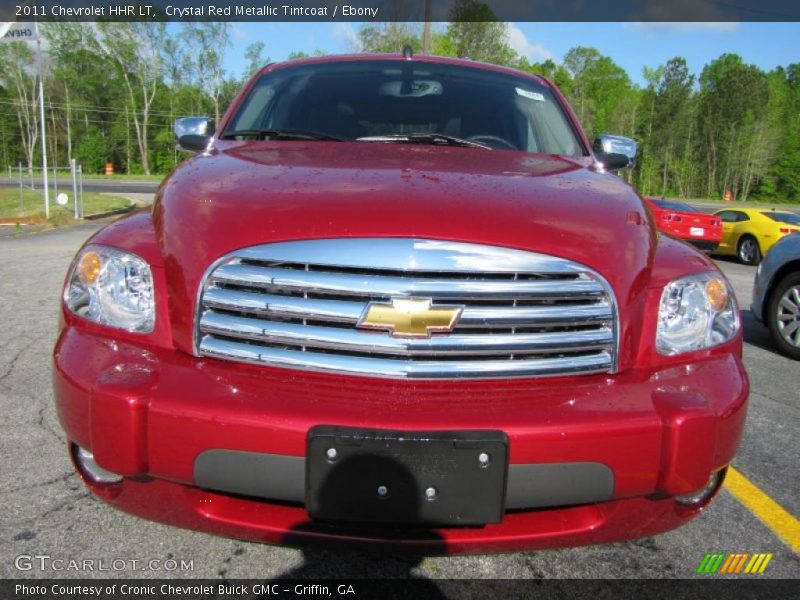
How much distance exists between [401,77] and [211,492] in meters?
2.24

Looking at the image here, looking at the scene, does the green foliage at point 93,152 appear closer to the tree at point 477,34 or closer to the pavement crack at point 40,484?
the tree at point 477,34

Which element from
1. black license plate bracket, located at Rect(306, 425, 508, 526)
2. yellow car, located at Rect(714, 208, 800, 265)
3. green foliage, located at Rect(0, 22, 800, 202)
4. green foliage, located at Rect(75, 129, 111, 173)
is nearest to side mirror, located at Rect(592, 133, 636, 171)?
black license plate bracket, located at Rect(306, 425, 508, 526)

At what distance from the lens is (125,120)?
6838cm

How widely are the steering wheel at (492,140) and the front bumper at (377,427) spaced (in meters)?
1.41

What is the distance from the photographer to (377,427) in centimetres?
155

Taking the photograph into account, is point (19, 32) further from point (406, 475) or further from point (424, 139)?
point (406, 475)

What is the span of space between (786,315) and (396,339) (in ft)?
15.7

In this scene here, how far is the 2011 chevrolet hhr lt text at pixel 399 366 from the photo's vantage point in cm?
157

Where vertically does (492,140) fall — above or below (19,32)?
below

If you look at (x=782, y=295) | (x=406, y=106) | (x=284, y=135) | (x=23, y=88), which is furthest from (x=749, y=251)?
(x=23, y=88)

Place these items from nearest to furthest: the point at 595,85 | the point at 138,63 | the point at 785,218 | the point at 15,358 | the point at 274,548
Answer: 1. the point at 274,548
2. the point at 15,358
3. the point at 785,218
4. the point at 138,63
5. the point at 595,85

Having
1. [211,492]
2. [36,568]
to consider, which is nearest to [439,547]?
[211,492]

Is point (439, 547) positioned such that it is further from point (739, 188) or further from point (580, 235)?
point (739, 188)

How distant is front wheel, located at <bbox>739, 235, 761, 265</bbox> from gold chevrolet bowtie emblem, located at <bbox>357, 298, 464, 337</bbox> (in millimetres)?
14837
